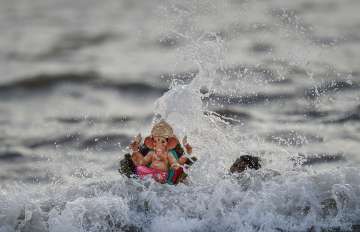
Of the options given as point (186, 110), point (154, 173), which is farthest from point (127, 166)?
point (186, 110)

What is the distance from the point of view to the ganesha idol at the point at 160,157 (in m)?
10.1

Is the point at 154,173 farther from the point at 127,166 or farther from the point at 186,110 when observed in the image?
the point at 186,110

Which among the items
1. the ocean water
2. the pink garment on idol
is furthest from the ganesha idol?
the ocean water

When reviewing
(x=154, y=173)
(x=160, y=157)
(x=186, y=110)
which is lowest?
(x=154, y=173)

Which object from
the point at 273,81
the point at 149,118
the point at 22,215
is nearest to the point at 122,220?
the point at 22,215

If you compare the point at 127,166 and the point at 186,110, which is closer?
the point at 127,166

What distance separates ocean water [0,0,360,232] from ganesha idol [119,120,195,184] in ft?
0.48

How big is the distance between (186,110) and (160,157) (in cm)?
70

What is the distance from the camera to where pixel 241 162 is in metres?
10.6

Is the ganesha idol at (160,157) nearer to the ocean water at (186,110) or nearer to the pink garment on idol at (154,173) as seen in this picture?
the pink garment on idol at (154,173)

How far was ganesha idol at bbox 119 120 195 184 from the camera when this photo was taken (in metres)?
10.1

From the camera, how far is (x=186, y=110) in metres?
10.6

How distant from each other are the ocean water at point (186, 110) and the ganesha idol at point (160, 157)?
146mm

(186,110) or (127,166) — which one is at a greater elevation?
(186,110)
